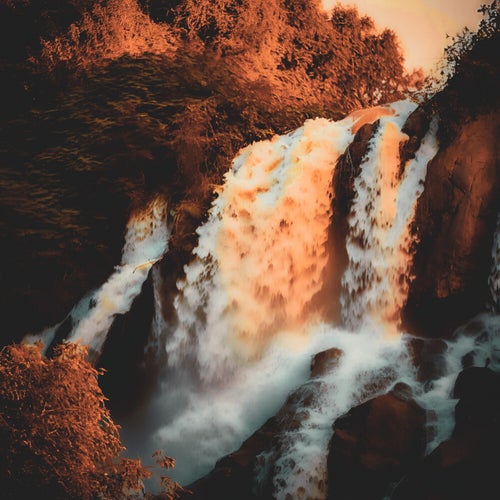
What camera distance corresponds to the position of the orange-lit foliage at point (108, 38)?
Answer: 19.3 m

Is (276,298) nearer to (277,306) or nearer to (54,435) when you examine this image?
(277,306)

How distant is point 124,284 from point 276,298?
3641 millimetres

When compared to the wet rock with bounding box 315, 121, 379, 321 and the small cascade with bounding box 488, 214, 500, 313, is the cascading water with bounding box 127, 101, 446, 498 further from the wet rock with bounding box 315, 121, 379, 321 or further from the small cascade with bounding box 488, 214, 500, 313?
the small cascade with bounding box 488, 214, 500, 313

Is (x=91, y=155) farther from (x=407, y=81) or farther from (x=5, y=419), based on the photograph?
(x=407, y=81)

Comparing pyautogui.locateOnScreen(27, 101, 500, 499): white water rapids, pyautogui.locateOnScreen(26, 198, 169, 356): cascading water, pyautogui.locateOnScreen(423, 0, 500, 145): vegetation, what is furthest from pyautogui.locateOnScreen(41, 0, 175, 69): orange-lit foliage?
pyautogui.locateOnScreen(423, 0, 500, 145): vegetation

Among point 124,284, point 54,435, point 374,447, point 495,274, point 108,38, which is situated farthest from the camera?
point 108,38

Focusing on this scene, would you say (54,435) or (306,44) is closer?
(54,435)

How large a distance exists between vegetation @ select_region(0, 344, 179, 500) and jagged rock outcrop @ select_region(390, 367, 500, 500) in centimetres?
321

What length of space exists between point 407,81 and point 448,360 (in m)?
14.9

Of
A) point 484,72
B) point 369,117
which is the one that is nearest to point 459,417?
point 484,72

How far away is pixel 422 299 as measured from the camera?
32.6 feet

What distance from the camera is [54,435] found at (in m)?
5.86

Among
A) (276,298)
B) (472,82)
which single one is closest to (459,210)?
(472,82)

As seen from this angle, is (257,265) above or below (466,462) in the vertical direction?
above
